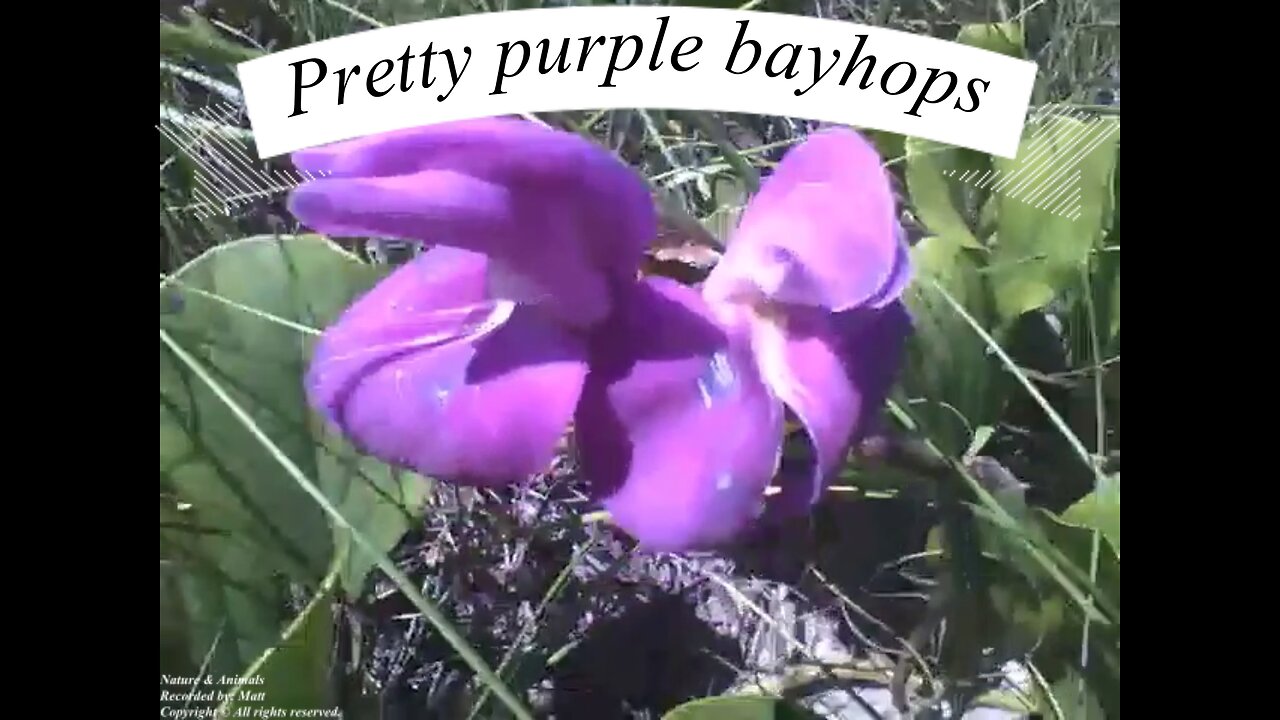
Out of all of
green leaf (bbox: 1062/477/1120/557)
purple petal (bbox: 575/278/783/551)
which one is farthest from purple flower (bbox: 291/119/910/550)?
green leaf (bbox: 1062/477/1120/557)

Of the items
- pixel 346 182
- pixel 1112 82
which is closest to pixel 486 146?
pixel 346 182

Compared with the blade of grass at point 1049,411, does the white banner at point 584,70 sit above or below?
above

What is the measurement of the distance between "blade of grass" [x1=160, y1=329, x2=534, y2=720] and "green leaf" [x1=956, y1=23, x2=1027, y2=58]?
347mm

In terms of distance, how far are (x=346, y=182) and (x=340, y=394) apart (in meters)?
0.09

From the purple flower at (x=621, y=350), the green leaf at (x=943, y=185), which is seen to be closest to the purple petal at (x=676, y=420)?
the purple flower at (x=621, y=350)

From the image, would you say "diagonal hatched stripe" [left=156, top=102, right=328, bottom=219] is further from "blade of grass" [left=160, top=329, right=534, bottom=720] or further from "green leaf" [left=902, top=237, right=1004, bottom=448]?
"green leaf" [left=902, top=237, right=1004, bottom=448]

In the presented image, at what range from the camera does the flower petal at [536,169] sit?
68 centimetres

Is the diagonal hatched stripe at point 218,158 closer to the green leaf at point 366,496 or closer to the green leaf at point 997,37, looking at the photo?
the green leaf at point 366,496

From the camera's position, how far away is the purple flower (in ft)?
2.28

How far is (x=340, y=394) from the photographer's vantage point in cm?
70

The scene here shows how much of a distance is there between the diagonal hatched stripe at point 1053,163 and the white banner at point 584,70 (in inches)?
1.7

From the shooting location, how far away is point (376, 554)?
0.71 m
